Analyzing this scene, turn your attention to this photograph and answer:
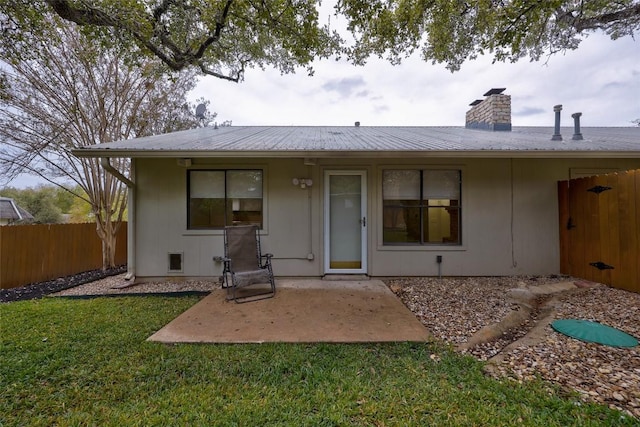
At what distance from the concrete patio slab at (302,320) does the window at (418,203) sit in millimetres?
1335

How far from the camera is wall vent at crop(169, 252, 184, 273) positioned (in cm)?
525

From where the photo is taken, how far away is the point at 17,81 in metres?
6.17

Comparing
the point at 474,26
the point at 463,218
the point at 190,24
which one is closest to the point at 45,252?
the point at 190,24

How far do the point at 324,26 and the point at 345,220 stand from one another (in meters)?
3.91

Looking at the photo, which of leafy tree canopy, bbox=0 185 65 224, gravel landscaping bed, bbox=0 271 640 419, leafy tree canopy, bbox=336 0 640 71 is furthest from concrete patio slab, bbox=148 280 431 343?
leafy tree canopy, bbox=0 185 65 224

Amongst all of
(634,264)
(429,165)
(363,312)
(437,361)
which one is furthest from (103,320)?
(634,264)

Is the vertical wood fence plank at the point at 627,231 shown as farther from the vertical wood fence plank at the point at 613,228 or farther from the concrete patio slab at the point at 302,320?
the concrete patio slab at the point at 302,320

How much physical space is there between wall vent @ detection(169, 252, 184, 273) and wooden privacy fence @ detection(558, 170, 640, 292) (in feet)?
23.5

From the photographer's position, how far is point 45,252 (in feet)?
19.4

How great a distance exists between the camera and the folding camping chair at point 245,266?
14.0 feet

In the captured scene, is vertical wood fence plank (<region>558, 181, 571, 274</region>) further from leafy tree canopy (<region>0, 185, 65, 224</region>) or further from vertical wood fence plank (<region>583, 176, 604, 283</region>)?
leafy tree canopy (<region>0, 185, 65, 224</region>)

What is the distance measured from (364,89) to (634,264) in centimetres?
980

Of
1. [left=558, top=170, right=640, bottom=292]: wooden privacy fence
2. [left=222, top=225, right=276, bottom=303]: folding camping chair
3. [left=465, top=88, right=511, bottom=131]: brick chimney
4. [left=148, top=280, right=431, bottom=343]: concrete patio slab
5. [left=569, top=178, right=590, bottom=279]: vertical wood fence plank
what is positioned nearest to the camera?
[left=148, top=280, right=431, bottom=343]: concrete patio slab

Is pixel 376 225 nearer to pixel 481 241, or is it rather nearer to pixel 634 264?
pixel 481 241
